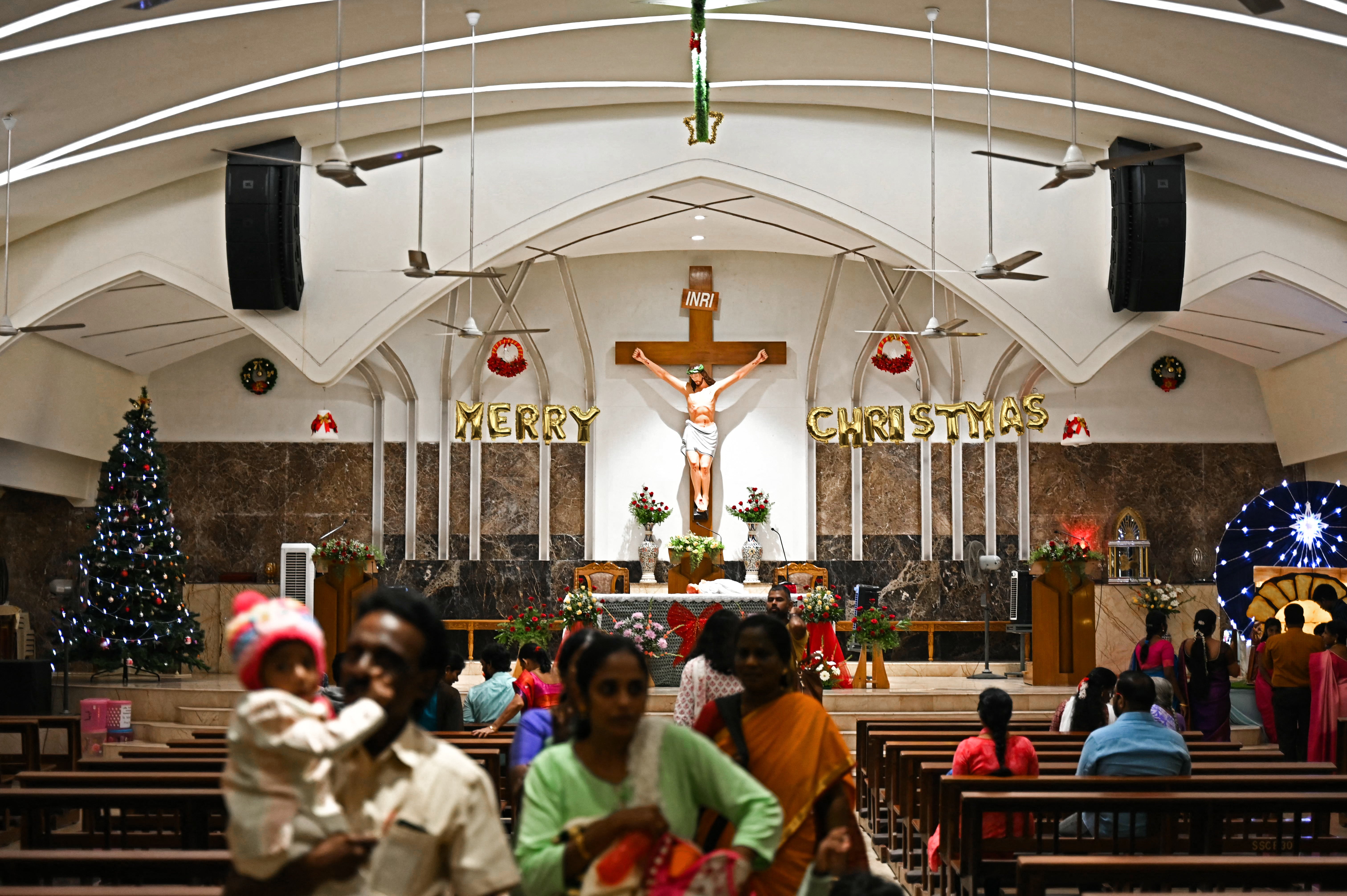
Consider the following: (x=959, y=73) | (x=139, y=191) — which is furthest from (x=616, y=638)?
(x=139, y=191)

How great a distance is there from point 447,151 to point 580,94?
1.34 metres

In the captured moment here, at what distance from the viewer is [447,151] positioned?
1227 centimetres

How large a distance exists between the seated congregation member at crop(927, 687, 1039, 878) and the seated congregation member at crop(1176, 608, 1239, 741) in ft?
13.5

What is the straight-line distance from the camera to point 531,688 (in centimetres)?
640

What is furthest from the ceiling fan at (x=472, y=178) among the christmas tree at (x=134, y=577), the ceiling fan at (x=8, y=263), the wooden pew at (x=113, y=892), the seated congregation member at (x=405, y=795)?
the seated congregation member at (x=405, y=795)

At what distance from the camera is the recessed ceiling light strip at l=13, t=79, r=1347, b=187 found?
11.2 m

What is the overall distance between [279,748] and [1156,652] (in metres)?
8.11

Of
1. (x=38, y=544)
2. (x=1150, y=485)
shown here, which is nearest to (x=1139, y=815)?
(x=1150, y=485)

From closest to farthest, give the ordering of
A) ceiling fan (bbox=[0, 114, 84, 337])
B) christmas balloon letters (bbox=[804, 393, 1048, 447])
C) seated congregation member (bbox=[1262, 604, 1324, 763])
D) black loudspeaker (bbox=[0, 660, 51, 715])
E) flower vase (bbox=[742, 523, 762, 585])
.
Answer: seated congregation member (bbox=[1262, 604, 1324, 763]) < ceiling fan (bbox=[0, 114, 84, 337]) < black loudspeaker (bbox=[0, 660, 51, 715]) < christmas balloon letters (bbox=[804, 393, 1048, 447]) < flower vase (bbox=[742, 523, 762, 585])

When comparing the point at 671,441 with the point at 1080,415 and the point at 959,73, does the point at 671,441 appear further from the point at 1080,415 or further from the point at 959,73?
the point at 959,73

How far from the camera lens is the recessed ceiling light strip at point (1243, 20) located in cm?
911

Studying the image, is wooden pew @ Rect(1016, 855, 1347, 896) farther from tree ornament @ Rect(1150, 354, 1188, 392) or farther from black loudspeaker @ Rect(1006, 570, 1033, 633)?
tree ornament @ Rect(1150, 354, 1188, 392)

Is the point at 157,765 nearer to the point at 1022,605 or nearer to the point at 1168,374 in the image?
the point at 1022,605

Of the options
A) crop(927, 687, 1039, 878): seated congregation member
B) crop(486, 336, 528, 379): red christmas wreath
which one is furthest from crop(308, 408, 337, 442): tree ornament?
crop(927, 687, 1039, 878): seated congregation member
